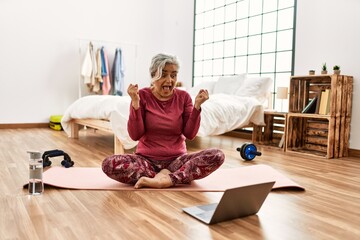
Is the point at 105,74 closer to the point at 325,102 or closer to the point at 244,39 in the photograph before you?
the point at 244,39

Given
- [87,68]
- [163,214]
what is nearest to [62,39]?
[87,68]

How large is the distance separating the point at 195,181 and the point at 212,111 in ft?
4.79

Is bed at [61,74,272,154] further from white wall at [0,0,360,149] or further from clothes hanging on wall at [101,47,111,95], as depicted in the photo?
clothes hanging on wall at [101,47,111,95]

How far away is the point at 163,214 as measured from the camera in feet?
5.37

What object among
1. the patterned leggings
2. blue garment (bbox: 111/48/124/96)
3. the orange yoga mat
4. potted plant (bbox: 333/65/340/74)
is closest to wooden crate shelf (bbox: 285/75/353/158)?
potted plant (bbox: 333/65/340/74)

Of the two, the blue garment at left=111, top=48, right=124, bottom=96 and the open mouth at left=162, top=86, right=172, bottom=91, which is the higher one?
the blue garment at left=111, top=48, right=124, bottom=96

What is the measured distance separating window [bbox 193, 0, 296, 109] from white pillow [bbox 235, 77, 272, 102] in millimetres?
316

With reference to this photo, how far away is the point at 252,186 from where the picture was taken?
1.53 meters

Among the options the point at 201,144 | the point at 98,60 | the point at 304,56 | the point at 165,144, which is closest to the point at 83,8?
the point at 98,60

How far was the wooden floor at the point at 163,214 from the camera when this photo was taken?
1.40 metres

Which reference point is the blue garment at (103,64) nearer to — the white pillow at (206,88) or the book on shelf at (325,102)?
the white pillow at (206,88)

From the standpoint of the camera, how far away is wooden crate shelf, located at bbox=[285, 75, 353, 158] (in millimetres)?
3342

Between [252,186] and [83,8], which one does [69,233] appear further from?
[83,8]

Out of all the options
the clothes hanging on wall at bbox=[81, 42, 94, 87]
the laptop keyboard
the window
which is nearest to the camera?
the laptop keyboard
